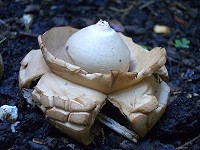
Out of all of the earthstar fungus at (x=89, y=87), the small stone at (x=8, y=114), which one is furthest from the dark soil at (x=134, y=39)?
the earthstar fungus at (x=89, y=87)

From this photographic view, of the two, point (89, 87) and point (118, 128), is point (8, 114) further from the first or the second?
point (118, 128)

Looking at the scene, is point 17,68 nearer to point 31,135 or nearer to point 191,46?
point 31,135

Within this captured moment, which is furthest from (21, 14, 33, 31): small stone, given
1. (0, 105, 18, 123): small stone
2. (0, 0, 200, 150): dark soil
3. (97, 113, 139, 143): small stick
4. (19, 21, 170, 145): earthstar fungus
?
(97, 113, 139, 143): small stick

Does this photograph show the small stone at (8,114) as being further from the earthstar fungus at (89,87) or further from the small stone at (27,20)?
the small stone at (27,20)

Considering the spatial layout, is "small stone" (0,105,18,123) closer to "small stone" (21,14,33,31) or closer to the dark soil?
the dark soil

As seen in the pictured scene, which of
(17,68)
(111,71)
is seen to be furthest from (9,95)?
(111,71)
